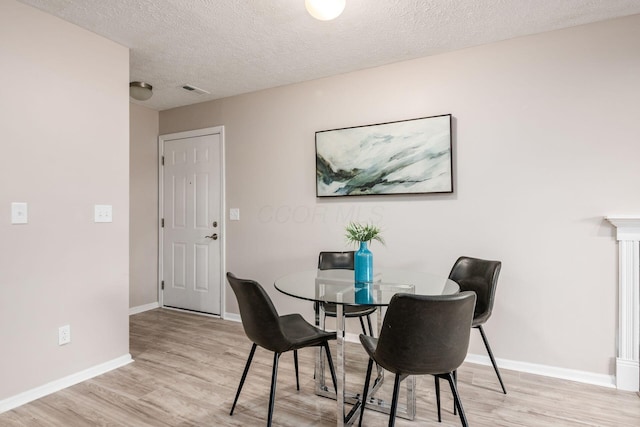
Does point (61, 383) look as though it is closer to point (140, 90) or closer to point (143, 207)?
point (143, 207)

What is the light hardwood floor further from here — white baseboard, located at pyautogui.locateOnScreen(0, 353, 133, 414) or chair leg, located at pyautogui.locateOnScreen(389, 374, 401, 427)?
chair leg, located at pyautogui.locateOnScreen(389, 374, 401, 427)

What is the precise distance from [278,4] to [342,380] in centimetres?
215

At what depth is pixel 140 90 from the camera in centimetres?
353

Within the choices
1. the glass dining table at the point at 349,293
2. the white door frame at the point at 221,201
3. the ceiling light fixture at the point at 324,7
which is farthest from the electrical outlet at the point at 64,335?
the ceiling light fixture at the point at 324,7

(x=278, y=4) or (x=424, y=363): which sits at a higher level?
(x=278, y=4)

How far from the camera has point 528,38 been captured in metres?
2.65

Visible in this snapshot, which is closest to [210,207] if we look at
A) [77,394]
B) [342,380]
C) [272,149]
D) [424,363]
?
[272,149]

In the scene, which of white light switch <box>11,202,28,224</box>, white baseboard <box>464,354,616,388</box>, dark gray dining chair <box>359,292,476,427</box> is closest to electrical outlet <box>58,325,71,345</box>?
white light switch <box>11,202,28,224</box>

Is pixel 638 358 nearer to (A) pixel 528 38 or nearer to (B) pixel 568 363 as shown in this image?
(B) pixel 568 363

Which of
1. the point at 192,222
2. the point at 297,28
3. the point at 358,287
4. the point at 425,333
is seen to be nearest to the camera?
the point at 425,333

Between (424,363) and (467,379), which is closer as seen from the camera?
(424,363)

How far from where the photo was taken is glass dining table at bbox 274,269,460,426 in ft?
6.05

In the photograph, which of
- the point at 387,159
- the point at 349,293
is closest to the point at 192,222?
the point at 387,159

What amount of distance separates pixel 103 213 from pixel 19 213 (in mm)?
511
